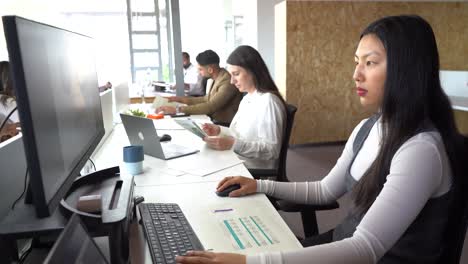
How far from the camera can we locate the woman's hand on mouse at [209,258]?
0.87 metres

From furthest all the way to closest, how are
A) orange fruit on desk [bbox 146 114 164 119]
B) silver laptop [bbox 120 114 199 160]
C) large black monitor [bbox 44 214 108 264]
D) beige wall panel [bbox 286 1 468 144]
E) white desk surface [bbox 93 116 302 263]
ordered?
beige wall panel [bbox 286 1 468 144], orange fruit on desk [bbox 146 114 164 119], silver laptop [bbox 120 114 199 160], white desk surface [bbox 93 116 302 263], large black monitor [bbox 44 214 108 264]

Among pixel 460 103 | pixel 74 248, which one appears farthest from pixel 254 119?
pixel 460 103

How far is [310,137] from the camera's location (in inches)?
196

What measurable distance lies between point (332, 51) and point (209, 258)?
4.31 metres

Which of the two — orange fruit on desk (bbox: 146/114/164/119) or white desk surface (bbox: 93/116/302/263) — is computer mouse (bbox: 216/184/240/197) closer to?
white desk surface (bbox: 93/116/302/263)

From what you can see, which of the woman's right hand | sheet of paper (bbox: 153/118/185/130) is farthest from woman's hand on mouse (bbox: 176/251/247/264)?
sheet of paper (bbox: 153/118/185/130)

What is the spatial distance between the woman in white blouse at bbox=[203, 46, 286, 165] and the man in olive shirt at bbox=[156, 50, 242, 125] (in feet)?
3.23

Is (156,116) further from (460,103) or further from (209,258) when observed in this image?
(460,103)

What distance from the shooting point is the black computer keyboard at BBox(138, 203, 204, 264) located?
0.94m

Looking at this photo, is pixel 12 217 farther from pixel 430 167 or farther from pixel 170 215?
pixel 430 167

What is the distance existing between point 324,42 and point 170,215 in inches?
160

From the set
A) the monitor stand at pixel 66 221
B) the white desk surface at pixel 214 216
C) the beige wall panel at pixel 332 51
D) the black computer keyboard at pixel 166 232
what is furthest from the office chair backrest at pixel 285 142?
the beige wall panel at pixel 332 51

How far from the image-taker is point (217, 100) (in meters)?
3.50

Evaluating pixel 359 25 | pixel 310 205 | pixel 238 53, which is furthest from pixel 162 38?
pixel 310 205
